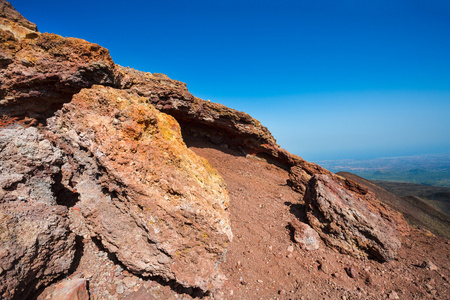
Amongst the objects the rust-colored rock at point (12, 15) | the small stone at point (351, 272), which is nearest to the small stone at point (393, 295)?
the small stone at point (351, 272)

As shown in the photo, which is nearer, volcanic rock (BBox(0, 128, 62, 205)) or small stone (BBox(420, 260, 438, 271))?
volcanic rock (BBox(0, 128, 62, 205))

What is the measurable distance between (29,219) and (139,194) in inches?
68.1

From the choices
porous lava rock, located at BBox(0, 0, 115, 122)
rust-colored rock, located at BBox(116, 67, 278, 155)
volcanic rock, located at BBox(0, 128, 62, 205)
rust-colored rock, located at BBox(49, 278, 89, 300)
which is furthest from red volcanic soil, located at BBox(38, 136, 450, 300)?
rust-colored rock, located at BBox(116, 67, 278, 155)

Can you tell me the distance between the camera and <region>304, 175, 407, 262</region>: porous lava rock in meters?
7.31

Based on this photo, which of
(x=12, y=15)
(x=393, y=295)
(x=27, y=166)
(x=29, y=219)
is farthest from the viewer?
(x=393, y=295)

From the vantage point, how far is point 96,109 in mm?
4473

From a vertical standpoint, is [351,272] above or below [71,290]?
below

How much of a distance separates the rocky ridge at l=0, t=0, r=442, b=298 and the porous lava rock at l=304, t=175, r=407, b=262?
16.9 ft

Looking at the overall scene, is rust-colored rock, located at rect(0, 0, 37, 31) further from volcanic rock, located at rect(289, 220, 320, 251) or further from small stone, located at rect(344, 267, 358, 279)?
small stone, located at rect(344, 267, 358, 279)

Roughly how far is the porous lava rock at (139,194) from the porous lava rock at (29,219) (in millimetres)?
527

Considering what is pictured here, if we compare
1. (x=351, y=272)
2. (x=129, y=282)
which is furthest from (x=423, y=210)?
(x=129, y=282)

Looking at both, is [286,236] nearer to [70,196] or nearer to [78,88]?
[70,196]

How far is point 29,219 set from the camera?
3184 mm

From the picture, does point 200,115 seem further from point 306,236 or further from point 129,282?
point 129,282
